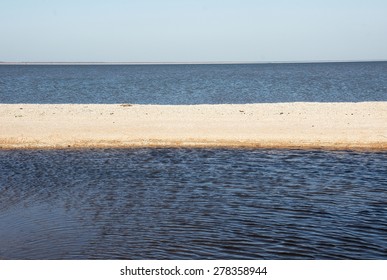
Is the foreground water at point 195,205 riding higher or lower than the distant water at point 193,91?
lower

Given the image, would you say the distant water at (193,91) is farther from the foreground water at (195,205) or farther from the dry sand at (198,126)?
the foreground water at (195,205)

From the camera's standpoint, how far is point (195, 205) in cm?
1474

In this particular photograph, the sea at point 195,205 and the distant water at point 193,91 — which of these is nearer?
the sea at point 195,205

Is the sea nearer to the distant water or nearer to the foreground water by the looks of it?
the foreground water

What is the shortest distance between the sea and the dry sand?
2192 mm

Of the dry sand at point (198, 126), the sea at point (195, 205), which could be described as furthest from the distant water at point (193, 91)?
the sea at point (195, 205)

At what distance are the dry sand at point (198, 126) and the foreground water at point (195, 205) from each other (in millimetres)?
2396

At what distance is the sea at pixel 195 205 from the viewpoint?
11.6 meters

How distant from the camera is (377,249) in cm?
1141


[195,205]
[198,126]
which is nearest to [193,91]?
[198,126]

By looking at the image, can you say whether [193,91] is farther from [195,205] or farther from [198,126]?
[195,205]

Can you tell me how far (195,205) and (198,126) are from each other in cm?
1368

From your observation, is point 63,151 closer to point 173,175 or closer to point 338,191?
point 173,175

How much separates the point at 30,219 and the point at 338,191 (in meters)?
7.75
